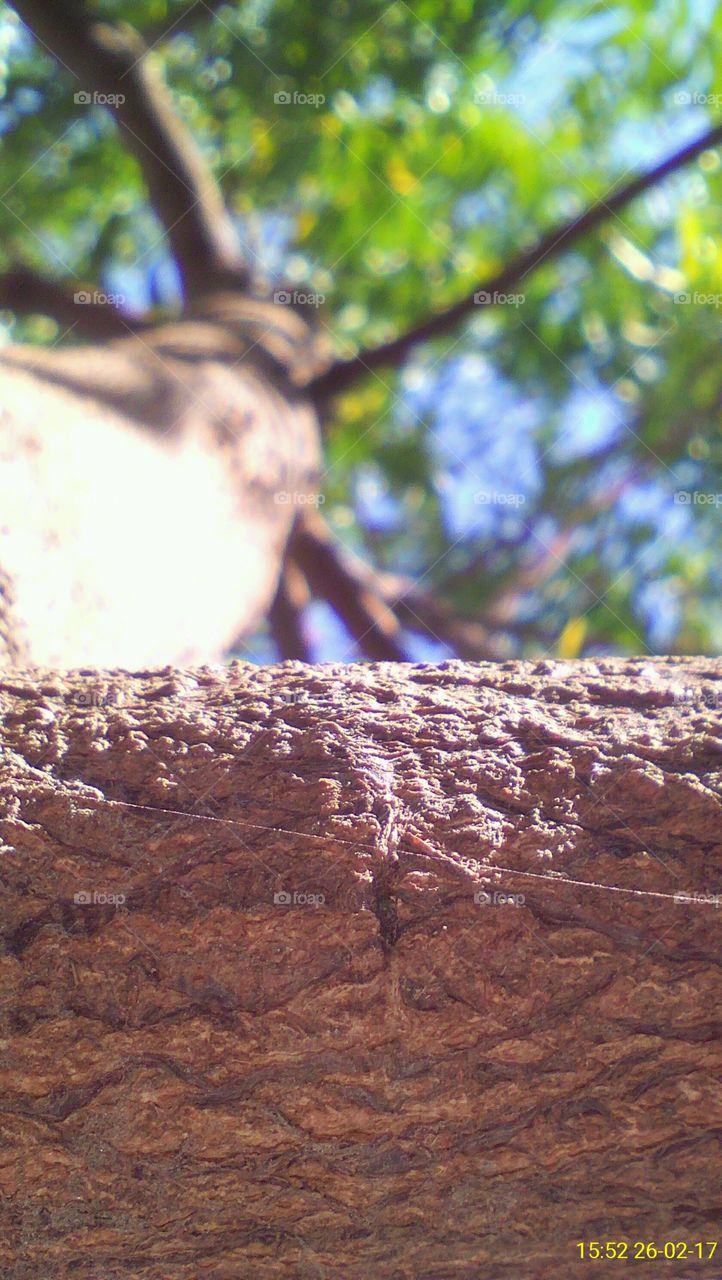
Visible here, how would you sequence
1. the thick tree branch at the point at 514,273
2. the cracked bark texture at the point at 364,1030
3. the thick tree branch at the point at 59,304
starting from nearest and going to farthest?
the cracked bark texture at the point at 364,1030 → the thick tree branch at the point at 59,304 → the thick tree branch at the point at 514,273

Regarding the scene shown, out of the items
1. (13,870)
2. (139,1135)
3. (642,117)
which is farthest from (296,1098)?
(642,117)

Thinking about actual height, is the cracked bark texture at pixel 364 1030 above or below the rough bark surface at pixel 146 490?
below

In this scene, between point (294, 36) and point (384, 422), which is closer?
point (294, 36)

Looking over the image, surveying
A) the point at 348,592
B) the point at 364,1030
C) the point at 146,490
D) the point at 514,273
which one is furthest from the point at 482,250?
the point at 364,1030

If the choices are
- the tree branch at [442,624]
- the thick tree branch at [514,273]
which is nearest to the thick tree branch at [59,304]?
the thick tree branch at [514,273]

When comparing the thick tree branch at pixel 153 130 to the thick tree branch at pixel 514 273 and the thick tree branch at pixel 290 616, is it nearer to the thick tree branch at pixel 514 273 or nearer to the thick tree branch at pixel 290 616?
the thick tree branch at pixel 514 273

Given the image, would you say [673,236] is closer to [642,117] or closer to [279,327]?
[642,117]
